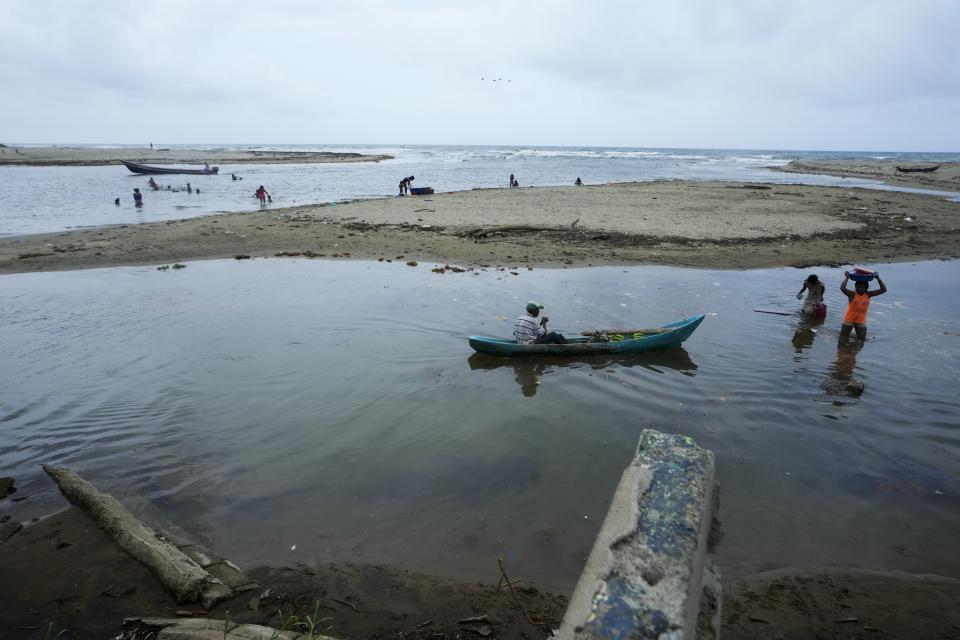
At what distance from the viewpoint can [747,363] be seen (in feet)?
32.7

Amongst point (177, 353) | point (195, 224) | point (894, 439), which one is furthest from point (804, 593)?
point (195, 224)

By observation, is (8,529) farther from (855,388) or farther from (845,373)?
(845,373)

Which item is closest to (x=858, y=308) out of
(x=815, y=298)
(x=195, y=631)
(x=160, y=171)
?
(x=815, y=298)

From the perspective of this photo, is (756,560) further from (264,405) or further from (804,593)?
(264,405)

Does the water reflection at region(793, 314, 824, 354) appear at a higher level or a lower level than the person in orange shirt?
lower

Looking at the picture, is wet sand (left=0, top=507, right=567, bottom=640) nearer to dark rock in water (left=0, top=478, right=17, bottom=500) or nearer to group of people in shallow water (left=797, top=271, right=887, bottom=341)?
dark rock in water (left=0, top=478, right=17, bottom=500)

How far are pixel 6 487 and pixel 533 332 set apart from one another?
26.1 ft

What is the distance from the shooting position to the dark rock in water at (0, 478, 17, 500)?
241 inches

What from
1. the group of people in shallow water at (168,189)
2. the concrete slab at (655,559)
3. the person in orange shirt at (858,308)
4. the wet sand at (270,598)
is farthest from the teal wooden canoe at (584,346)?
the group of people in shallow water at (168,189)

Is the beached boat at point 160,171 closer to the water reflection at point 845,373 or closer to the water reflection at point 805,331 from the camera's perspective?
the water reflection at point 805,331

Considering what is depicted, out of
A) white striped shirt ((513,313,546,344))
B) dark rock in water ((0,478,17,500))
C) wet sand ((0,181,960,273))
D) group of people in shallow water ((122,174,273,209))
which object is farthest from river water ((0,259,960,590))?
group of people in shallow water ((122,174,273,209))

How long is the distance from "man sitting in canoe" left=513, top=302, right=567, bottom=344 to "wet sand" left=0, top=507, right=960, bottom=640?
5.76 metres

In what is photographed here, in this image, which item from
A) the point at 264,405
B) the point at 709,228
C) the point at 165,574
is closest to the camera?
the point at 165,574

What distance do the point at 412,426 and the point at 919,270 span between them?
17.3m
